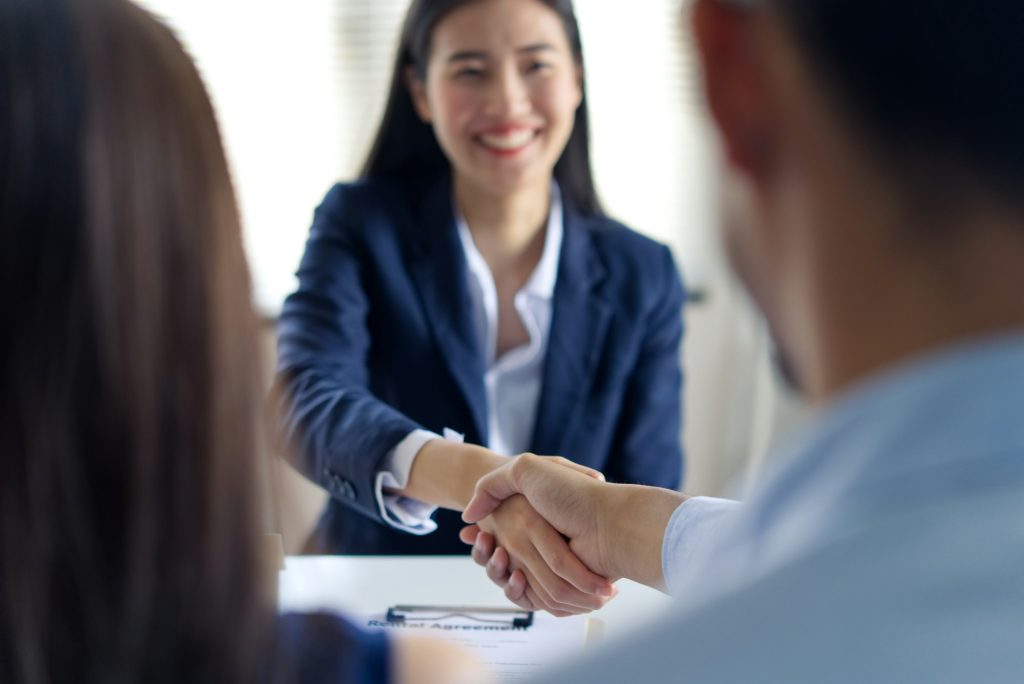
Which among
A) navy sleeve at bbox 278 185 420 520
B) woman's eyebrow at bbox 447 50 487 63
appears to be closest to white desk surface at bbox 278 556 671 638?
navy sleeve at bbox 278 185 420 520

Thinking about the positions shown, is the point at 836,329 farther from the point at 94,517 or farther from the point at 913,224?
the point at 94,517

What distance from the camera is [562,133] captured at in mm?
1941

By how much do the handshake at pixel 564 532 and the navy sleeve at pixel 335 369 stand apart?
0.81ft

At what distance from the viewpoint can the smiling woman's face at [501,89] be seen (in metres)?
1.84

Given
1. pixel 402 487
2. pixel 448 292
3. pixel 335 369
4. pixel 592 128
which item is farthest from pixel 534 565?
pixel 592 128

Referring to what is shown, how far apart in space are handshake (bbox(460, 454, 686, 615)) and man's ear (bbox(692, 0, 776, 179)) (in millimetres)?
763

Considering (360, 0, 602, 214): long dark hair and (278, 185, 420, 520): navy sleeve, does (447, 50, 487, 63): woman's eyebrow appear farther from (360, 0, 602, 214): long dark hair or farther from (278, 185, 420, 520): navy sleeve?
(278, 185, 420, 520): navy sleeve

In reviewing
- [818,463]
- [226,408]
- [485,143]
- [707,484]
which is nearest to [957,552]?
[818,463]

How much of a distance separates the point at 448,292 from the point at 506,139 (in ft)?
0.96

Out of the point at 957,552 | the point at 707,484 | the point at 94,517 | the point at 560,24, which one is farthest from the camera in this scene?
the point at 707,484

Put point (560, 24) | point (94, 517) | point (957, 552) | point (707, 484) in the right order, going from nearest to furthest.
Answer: point (957, 552), point (94, 517), point (560, 24), point (707, 484)

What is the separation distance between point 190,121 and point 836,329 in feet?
1.20

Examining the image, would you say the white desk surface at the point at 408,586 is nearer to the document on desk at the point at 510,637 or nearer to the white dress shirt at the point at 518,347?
the document on desk at the point at 510,637

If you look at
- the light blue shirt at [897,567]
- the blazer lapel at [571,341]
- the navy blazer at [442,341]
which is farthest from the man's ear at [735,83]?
the blazer lapel at [571,341]
